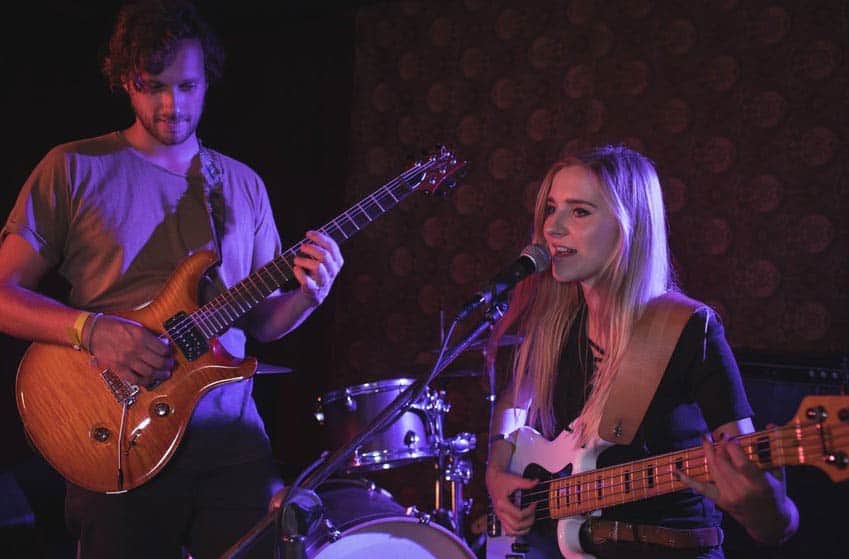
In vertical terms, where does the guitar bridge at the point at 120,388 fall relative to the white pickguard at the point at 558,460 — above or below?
above

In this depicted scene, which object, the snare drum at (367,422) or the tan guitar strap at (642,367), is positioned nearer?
the tan guitar strap at (642,367)

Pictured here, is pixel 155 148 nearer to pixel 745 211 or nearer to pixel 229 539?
pixel 229 539

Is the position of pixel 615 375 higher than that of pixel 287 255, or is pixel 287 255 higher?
pixel 287 255

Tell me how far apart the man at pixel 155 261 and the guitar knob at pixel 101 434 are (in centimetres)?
16

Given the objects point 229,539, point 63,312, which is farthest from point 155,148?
point 229,539

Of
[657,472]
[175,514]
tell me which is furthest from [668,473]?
[175,514]

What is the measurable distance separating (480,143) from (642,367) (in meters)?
2.97

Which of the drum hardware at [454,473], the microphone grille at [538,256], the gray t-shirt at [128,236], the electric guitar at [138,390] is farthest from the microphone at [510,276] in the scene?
the drum hardware at [454,473]

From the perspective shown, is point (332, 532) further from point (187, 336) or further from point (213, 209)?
point (213, 209)

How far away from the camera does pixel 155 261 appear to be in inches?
95.2

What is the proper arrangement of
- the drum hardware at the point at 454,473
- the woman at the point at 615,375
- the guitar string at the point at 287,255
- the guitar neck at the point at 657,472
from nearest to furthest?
the guitar neck at the point at 657,472
the woman at the point at 615,375
the guitar string at the point at 287,255
the drum hardware at the point at 454,473

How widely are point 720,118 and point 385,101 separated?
2.23 metres

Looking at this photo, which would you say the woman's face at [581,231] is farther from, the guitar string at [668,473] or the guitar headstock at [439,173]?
the guitar string at [668,473]

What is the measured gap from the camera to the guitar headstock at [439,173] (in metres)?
2.48
